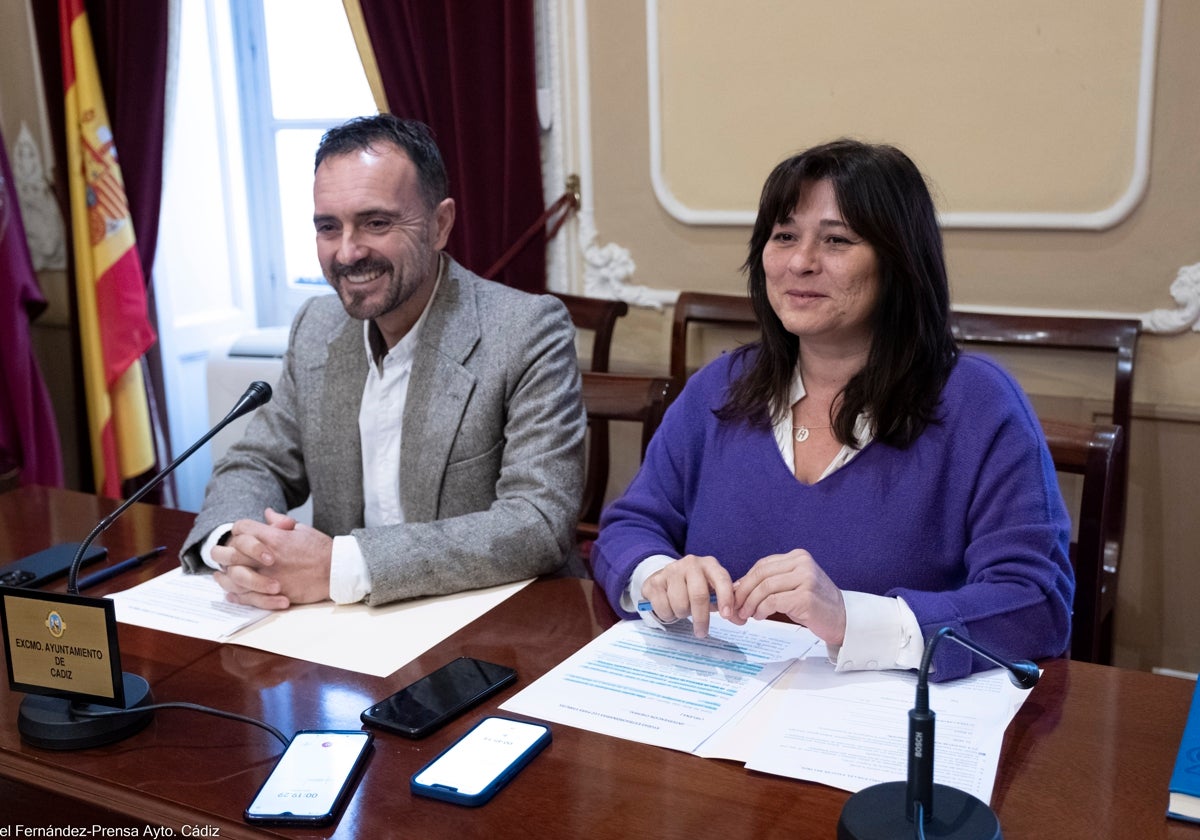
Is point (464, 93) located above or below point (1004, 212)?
above

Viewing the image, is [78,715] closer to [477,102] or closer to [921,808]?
[921,808]

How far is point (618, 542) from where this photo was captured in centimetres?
156

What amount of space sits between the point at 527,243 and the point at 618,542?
184 centimetres

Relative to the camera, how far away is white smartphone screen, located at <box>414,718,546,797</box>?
1062mm

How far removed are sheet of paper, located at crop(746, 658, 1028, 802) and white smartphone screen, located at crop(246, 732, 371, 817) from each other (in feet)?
1.24

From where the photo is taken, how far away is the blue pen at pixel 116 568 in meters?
1.67

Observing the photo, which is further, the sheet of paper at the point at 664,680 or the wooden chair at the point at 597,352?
the wooden chair at the point at 597,352

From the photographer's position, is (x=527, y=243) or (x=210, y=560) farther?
(x=527, y=243)

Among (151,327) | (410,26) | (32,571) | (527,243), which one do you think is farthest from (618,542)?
(151,327)

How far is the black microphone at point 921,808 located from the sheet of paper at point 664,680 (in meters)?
0.22

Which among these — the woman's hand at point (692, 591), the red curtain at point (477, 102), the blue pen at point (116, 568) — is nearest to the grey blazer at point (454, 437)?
the blue pen at point (116, 568)

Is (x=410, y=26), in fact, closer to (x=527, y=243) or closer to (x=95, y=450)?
(x=527, y=243)

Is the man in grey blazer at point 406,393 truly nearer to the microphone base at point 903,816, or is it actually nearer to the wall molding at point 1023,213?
the microphone base at point 903,816

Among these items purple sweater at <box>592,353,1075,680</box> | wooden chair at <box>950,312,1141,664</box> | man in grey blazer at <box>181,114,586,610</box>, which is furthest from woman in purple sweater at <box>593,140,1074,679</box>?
wooden chair at <box>950,312,1141,664</box>
